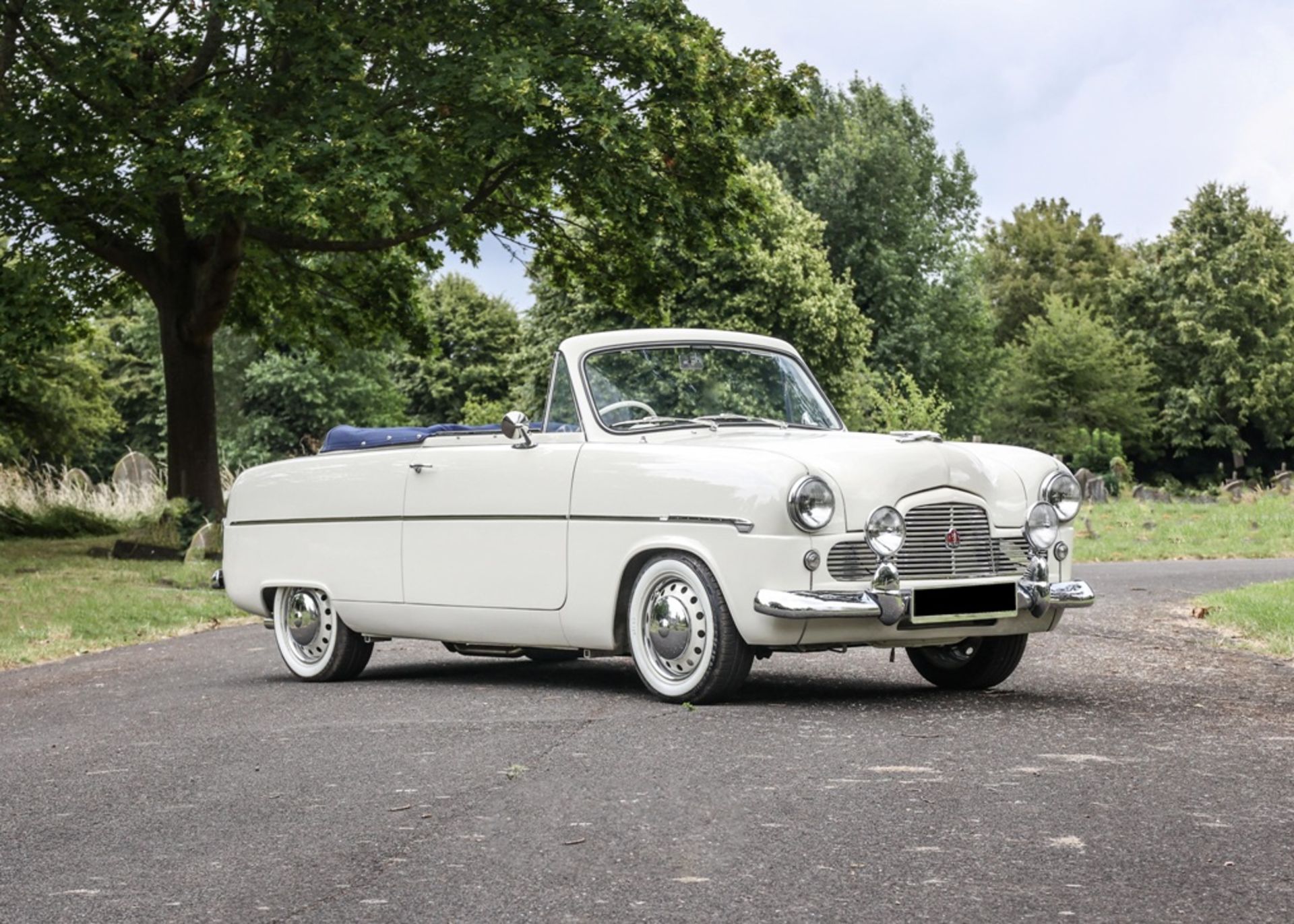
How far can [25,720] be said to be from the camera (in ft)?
28.3

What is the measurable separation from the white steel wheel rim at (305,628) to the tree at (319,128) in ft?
33.0

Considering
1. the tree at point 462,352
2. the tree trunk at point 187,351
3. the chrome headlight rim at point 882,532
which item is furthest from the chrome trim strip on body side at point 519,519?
the tree at point 462,352

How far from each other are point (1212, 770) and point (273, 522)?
19.1 ft

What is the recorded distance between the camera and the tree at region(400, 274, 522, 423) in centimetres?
7025

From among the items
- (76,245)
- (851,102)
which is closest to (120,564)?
(76,245)

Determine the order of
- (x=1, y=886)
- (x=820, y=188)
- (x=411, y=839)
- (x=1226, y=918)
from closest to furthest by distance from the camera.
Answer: (x=1226, y=918) → (x=1, y=886) → (x=411, y=839) → (x=820, y=188)

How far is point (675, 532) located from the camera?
7.59 m

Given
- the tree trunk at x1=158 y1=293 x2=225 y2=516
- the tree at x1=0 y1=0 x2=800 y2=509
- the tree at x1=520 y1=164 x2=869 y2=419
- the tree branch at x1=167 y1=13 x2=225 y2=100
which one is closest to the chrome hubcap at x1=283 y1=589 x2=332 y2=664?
the tree at x1=0 y1=0 x2=800 y2=509

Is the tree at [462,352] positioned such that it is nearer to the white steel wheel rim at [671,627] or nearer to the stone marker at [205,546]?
the stone marker at [205,546]

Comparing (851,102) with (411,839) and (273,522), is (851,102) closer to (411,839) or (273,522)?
(273,522)

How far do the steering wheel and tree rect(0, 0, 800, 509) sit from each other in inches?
456

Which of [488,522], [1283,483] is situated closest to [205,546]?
[488,522]

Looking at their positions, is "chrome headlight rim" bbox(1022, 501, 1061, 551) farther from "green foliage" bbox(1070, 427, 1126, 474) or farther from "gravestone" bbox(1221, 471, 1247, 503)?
"green foliage" bbox(1070, 427, 1126, 474)

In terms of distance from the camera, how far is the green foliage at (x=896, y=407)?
1864 inches
